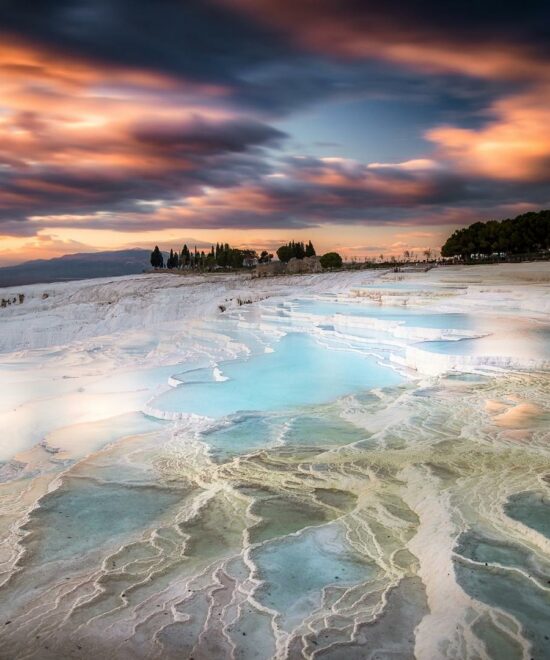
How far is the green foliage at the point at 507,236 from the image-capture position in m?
44.6

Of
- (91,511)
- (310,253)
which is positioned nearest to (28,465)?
(91,511)

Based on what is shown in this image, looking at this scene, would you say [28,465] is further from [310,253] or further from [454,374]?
[310,253]

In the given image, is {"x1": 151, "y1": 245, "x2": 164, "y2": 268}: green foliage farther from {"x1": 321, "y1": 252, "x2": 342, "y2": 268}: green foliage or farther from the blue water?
the blue water

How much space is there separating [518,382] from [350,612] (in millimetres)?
5928

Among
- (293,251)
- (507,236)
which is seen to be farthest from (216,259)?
(507,236)

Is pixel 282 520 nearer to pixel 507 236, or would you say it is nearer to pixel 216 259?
pixel 507 236

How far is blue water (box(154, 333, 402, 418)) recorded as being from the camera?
8609 mm

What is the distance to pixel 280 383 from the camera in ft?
32.7

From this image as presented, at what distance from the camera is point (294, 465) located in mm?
5980

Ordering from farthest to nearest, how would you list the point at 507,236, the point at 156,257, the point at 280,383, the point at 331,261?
the point at 156,257 → the point at 331,261 → the point at 507,236 → the point at 280,383

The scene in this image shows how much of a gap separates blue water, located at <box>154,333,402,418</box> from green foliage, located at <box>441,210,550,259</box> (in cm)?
3840

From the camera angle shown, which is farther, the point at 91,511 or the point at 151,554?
the point at 91,511

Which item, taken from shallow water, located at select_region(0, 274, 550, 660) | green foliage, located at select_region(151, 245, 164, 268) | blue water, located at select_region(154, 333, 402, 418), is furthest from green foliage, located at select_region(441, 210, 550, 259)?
green foliage, located at select_region(151, 245, 164, 268)

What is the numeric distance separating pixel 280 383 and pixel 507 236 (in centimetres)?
4292
